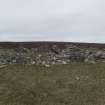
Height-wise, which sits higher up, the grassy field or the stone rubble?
the stone rubble

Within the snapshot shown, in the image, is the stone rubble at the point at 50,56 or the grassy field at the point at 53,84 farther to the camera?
the stone rubble at the point at 50,56

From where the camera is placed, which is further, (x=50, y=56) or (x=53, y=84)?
(x=50, y=56)

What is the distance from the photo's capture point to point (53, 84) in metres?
17.6

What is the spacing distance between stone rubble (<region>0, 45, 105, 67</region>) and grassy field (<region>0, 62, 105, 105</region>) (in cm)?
142

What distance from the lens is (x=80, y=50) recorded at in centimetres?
2545

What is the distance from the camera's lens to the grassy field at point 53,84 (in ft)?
49.9

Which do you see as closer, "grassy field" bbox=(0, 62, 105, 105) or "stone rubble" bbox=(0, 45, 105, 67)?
"grassy field" bbox=(0, 62, 105, 105)

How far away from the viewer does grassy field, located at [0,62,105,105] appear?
15.2 meters

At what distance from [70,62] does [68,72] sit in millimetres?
3081

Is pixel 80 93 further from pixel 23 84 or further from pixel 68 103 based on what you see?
pixel 23 84

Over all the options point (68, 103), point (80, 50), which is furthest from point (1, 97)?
point (80, 50)

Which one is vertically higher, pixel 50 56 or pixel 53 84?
pixel 50 56

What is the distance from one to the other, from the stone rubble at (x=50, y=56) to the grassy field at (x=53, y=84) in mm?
1416

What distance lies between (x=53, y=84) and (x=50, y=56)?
6706 mm
